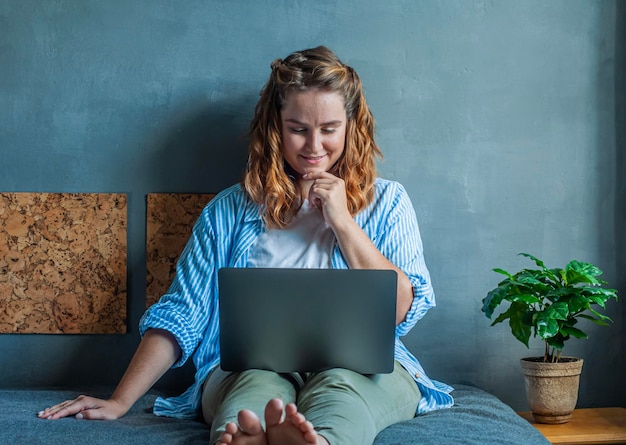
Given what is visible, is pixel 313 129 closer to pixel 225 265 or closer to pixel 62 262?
pixel 225 265

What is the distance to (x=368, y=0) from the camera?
2.18 meters

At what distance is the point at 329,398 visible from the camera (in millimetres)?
1423

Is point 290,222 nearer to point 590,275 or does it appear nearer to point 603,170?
point 590,275

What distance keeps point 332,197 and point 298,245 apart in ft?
0.55

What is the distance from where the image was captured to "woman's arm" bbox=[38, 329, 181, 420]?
5.53 feet

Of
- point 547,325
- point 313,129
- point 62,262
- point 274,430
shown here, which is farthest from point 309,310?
point 62,262

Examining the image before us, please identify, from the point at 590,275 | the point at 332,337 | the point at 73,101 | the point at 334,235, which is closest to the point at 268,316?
the point at 332,337

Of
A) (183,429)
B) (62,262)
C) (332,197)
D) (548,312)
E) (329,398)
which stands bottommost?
(183,429)

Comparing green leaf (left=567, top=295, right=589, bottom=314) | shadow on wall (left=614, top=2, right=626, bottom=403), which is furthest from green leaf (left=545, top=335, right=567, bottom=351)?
shadow on wall (left=614, top=2, right=626, bottom=403)

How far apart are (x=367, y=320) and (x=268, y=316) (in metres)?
0.20

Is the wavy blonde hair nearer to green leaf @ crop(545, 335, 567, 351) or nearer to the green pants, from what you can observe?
the green pants

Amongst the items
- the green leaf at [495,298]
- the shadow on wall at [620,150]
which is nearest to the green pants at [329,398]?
the green leaf at [495,298]

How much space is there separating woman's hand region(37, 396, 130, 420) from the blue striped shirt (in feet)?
0.38

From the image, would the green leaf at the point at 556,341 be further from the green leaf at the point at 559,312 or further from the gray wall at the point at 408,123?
the gray wall at the point at 408,123
